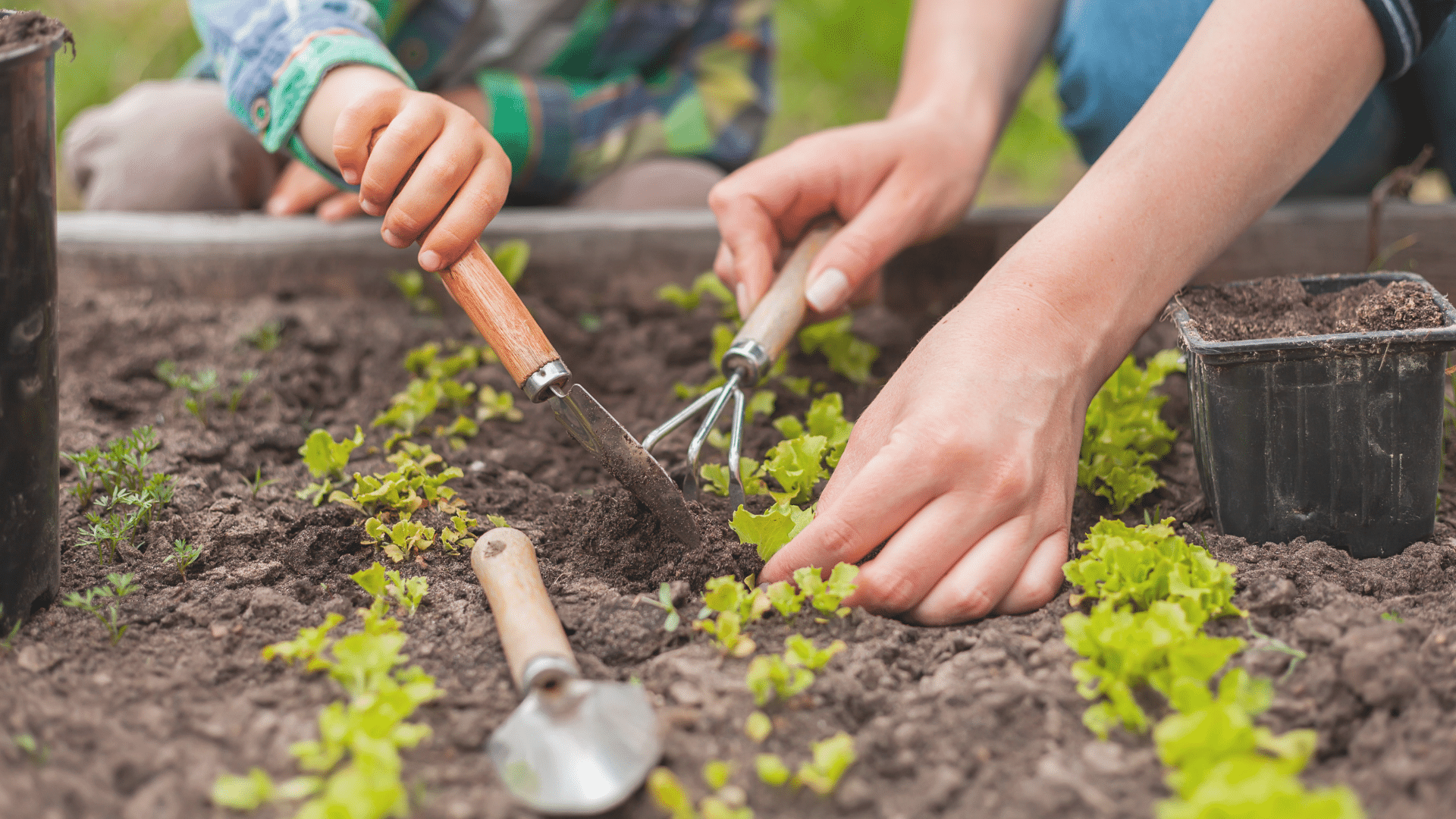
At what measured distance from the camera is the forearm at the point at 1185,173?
165cm

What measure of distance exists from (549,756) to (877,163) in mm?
1456

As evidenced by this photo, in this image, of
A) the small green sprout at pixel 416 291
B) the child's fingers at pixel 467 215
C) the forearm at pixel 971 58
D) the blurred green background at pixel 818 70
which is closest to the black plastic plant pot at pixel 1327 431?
the forearm at pixel 971 58

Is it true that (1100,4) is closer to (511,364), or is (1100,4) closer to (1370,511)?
(1370,511)

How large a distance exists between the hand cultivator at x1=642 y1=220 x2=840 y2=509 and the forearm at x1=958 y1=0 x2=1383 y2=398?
40 centimetres

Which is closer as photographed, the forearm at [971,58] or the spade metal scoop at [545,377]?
the spade metal scoop at [545,377]

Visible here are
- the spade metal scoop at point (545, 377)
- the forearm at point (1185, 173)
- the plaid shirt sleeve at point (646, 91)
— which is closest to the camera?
the spade metal scoop at point (545, 377)

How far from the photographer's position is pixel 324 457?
190 cm

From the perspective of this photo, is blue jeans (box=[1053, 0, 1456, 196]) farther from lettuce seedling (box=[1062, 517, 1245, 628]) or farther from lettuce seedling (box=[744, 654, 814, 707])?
lettuce seedling (box=[744, 654, 814, 707])

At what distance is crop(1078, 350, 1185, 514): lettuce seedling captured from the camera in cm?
184

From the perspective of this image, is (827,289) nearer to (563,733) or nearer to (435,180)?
(435,180)

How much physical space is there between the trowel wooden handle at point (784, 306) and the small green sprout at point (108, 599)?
41.7 inches

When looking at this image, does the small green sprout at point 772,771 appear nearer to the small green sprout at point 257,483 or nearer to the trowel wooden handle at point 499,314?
the trowel wooden handle at point 499,314

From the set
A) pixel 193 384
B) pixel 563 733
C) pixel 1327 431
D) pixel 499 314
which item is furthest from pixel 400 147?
pixel 1327 431

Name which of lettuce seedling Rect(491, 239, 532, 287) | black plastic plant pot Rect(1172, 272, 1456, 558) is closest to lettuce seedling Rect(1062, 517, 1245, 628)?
black plastic plant pot Rect(1172, 272, 1456, 558)
